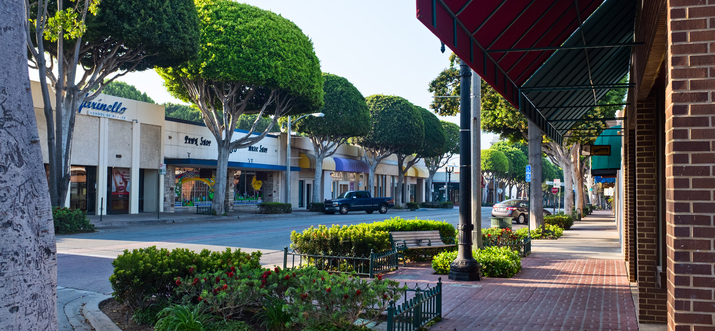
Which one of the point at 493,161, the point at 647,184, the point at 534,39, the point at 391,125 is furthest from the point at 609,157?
the point at 493,161

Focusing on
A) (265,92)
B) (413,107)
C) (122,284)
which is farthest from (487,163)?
(122,284)

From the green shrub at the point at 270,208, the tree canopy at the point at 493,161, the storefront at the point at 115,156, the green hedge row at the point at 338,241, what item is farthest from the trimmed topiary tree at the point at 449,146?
the green hedge row at the point at 338,241

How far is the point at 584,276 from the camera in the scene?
A: 1138 centimetres

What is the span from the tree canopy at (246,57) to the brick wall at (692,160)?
2626 cm

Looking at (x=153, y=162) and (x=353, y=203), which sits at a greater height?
(x=153, y=162)

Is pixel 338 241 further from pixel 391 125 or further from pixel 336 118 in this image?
pixel 391 125

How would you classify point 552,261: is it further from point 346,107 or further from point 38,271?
point 346,107

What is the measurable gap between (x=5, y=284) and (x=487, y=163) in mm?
76019

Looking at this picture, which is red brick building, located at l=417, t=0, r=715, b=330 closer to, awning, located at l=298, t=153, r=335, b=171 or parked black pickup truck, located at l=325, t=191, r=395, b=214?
parked black pickup truck, located at l=325, t=191, r=395, b=214

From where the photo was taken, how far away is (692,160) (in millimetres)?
3082

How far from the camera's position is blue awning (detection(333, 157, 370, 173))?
50.2 meters

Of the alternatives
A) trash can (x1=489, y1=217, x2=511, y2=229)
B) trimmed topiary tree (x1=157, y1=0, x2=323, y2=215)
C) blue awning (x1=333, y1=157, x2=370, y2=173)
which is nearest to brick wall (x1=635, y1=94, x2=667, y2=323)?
trash can (x1=489, y1=217, x2=511, y2=229)

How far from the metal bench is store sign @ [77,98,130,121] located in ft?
68.1

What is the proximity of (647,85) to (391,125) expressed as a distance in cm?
4334
